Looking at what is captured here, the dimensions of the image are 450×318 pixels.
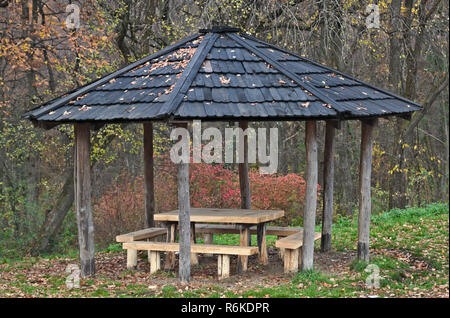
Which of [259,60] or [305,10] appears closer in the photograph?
[259,60]

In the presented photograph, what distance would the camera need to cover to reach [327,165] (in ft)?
33.4

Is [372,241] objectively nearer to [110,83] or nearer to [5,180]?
[110,83]

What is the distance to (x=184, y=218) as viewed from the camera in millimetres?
7988

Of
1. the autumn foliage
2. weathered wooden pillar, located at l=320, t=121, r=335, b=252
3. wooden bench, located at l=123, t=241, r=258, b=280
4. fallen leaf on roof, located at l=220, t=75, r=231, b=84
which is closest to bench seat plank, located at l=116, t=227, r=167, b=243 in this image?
wooden bench, located at l=123, t=241, r=258, b=280

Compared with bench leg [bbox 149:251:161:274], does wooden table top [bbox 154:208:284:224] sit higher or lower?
higher

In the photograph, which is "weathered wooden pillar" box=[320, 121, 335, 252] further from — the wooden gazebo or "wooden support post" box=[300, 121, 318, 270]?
"wooden support post" box=[300, 121, 318, 270]

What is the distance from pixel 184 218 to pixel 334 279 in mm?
2214

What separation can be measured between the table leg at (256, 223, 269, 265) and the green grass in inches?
40.0

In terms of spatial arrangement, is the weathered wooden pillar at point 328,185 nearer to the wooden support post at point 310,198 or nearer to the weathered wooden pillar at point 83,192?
the wooden support post at point 310,198

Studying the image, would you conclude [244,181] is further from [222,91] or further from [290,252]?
[222,91]

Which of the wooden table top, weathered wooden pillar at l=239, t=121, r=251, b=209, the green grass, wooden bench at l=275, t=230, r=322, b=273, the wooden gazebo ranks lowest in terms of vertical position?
the green grass

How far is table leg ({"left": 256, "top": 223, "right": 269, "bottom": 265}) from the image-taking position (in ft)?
Result: 30.8

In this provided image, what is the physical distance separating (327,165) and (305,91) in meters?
2.51
